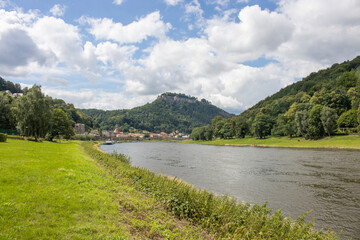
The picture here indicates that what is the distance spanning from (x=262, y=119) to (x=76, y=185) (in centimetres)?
11342

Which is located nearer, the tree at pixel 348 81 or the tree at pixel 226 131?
the tree at pixel 348 81

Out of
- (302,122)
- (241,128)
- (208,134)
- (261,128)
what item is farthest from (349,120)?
(208,134)

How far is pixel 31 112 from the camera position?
5894 centimetres

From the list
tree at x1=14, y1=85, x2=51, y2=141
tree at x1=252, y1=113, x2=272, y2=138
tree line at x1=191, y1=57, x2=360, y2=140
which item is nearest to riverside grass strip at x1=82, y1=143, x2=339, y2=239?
tree at x1=14, y1=85, x2=51, y2=141

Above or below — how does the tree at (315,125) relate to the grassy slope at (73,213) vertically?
above

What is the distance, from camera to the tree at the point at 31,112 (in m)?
58.9

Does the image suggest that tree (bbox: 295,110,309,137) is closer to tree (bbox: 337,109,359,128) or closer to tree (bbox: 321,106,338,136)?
tree (bbox: 321,106,338,136)

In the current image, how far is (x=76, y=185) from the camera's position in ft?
41.2

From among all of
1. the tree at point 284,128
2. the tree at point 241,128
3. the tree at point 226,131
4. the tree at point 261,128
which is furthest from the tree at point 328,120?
the tree at point 226,131

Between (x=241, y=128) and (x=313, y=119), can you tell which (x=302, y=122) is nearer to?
(x=313, y=119)

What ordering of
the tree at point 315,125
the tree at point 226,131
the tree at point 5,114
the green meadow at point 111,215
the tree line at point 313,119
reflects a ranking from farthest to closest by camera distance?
the tree at point 226,131
the tree at point 315,125
the tree line at point 313,119
the tree at point 5,114
the green meadow at point 111,215

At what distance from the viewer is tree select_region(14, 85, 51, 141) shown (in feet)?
193

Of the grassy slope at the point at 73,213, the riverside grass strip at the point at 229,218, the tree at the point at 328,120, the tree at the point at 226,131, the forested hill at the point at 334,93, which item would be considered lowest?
the riverside grass strip at the point at 229,218

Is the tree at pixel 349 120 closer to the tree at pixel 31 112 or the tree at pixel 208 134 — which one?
the tree at pixel 208 134
